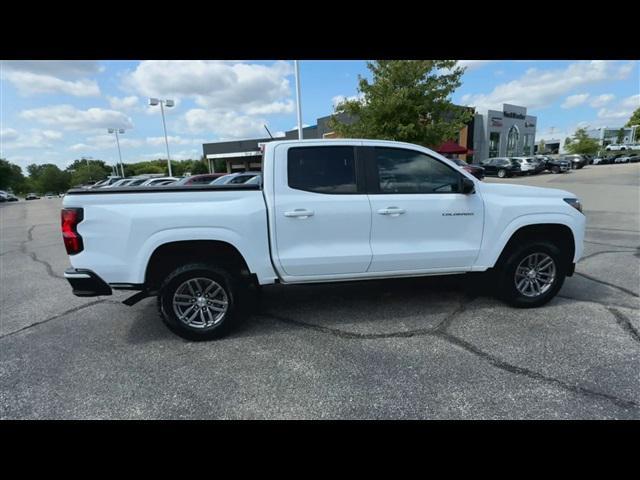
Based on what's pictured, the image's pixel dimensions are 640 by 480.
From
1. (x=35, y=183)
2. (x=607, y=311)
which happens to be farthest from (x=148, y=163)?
(x=607, y=311)

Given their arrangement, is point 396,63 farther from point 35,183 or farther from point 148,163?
point 148,163

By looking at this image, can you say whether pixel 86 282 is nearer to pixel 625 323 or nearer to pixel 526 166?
pixel 625 323

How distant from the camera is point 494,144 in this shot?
42.5 m

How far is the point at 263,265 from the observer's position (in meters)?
3.31

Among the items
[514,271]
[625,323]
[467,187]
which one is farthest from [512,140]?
[467,187]

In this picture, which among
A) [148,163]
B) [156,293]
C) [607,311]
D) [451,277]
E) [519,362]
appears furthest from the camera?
[148,163]

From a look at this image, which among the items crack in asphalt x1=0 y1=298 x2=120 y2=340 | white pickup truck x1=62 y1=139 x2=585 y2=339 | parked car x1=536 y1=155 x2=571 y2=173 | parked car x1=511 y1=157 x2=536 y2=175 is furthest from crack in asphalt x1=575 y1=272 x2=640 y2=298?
parked car x1=536 y1=155 x2=571 y2=173

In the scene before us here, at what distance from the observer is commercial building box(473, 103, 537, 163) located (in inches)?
1582

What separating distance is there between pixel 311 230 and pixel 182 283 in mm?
1360

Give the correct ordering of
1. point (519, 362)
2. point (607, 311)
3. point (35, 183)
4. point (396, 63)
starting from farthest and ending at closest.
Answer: point (35, 183), point (396, 63), point (607, 311), point (519, 362)

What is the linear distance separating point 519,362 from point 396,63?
1043 cm

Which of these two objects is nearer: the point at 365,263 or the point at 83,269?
the point at 83,269

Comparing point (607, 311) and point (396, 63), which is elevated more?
point (396, 63)

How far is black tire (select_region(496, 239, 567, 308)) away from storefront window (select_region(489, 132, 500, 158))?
142ft
